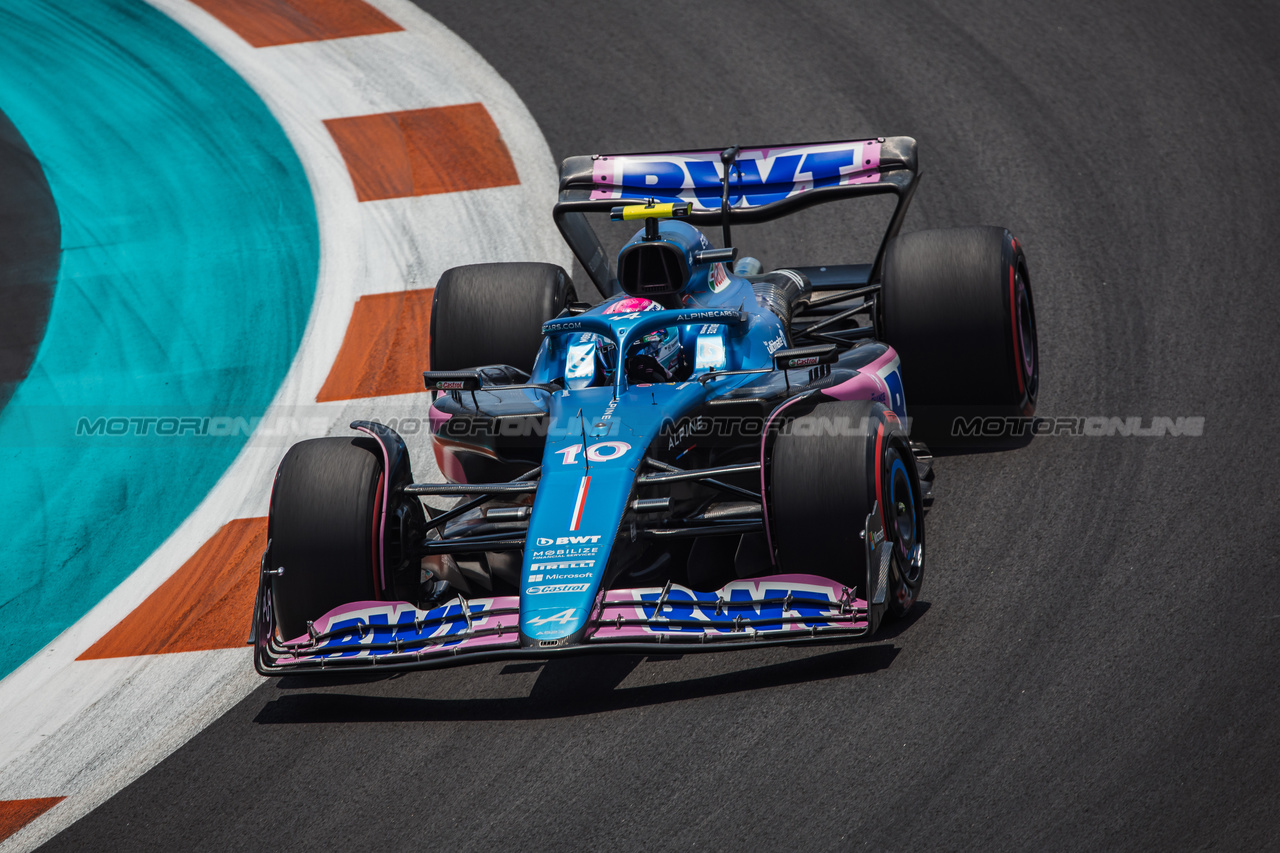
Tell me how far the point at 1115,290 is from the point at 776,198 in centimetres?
262

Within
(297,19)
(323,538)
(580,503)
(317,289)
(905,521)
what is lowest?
(905,521)

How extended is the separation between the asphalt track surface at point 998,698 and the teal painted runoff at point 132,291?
8.53 feet

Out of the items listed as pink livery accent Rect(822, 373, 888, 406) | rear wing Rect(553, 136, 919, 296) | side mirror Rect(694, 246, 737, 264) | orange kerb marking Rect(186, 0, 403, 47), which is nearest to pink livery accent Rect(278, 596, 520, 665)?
pink livery accent Rect(822, 373, 888, 406)

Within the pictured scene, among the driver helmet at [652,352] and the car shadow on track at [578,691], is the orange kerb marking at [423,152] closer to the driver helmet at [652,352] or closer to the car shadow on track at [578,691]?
the driver helmet at [652,352]

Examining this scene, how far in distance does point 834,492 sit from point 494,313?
3.27 metres

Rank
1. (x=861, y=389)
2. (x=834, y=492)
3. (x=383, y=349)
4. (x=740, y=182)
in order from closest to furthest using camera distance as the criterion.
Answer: (x=834, y=492), (x=861, y=389), (x=740, y=182), (x=383, y=349)

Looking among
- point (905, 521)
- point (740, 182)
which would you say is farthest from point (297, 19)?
point (905, 521)

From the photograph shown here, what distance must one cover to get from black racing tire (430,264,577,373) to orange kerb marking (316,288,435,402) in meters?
1.02

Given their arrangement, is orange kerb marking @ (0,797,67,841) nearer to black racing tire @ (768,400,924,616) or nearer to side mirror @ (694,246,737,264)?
black racing tire @ (768,400,924,616)

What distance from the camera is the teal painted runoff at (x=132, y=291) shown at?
863 centimetres

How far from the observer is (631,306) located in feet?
24.1

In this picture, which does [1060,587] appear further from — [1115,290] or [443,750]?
[1115,290]

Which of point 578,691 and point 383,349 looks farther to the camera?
point 383,349

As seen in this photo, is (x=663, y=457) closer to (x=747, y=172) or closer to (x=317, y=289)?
(x=747, y=172)
